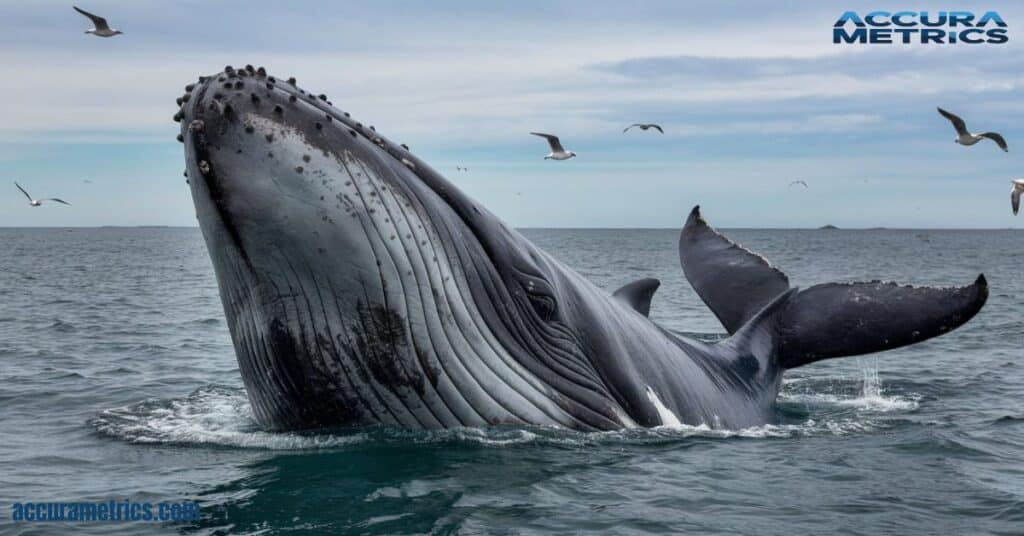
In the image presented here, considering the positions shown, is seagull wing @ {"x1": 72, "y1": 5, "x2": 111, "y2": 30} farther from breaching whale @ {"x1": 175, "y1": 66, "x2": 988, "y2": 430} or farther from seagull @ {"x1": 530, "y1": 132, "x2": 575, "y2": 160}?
breaching whale @ {"x1": 175, "y1": 66, "x2": 988, "y2": 430}

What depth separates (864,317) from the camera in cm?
1148

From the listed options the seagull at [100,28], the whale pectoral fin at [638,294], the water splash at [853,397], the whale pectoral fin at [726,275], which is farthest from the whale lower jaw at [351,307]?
the seagull at [100,28]

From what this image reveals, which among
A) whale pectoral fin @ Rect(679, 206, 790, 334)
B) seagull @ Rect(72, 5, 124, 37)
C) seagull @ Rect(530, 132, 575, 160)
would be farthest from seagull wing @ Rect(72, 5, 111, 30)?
whale pectoral fin @ Rect(679, 206, 790, 334)

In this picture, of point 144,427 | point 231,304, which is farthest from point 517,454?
point 144,427

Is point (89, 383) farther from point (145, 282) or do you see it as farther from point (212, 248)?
point (145, 282)

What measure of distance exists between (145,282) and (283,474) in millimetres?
47512

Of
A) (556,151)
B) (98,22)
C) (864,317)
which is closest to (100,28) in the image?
(98,22)

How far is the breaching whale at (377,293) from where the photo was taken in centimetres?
779

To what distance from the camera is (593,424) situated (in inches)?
372

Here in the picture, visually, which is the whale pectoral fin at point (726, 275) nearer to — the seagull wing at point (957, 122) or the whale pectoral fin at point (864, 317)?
the whale pectoral fin at point (864, 317)

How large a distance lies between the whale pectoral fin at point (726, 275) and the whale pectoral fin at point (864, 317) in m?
0.84

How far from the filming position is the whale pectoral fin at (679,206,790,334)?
13.2m

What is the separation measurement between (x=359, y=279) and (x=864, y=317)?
5545 millimetres

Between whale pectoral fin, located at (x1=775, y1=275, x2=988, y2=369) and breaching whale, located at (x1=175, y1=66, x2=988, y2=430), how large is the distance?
2.12 metres
